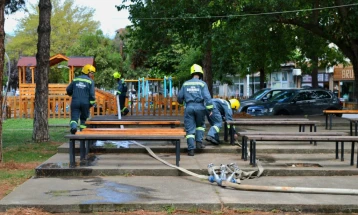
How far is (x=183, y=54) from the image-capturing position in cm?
3188

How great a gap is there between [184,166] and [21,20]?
1841 inches

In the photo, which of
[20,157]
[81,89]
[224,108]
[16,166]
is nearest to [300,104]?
[224,108]

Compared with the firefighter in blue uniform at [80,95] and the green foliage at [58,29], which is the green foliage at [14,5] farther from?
the green foliage at [58,29]

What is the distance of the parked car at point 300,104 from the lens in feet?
65.9

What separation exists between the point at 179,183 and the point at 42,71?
6.70 meters

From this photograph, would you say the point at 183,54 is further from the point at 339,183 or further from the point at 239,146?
the point at 339,183

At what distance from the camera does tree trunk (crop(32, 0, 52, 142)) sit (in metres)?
12.9

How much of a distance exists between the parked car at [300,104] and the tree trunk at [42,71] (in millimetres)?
10285

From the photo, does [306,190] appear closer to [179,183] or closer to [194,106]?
[179,183]

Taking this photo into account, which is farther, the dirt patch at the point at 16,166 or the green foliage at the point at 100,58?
the green foliage at the point at 100,58

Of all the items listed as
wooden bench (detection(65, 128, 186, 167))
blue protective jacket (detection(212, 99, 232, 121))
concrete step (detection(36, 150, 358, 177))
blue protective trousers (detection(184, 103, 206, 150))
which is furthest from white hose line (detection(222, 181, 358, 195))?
blue protective jacket (detection(212, 99, 232, 121))

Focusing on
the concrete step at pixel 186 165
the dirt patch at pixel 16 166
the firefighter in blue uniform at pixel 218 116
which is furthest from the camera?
the firefighter in blue uniform at pixel 218 116

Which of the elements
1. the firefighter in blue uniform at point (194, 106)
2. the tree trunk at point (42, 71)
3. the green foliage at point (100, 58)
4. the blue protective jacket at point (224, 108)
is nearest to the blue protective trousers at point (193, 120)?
the firefighter in blue uniform at point (194, 106)

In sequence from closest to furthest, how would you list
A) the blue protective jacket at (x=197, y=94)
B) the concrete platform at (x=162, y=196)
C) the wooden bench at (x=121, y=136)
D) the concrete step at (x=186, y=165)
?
the concrete platform at (x=162, y=196), the concrete step at (x=186, y=165), the wooden bench at (x=121, y=136), the blue protective jacket at (x=197, y=94)
